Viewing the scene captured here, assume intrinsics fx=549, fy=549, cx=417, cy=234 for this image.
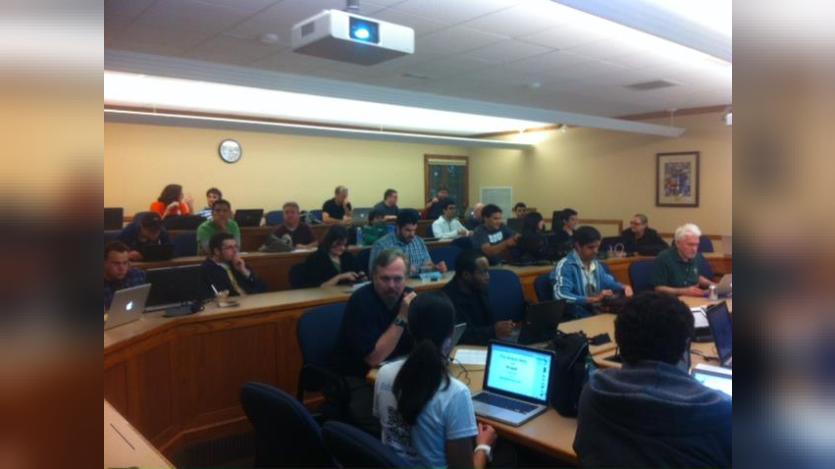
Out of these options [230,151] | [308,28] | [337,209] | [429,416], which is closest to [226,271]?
[308,28]

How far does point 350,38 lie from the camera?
2.84m

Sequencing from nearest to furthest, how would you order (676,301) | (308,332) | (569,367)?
(676,301), (569,367), (308,332)

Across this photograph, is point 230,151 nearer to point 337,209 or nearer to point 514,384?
point 337,209

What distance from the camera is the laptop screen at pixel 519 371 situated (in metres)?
2.10

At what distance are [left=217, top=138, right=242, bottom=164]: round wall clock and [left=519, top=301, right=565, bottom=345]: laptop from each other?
791cm

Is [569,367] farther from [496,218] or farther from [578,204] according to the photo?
[578,204]

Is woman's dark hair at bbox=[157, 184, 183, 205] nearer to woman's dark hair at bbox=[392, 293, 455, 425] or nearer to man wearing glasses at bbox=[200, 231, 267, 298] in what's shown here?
man wearing glasses at bbox=[200, 231, 267, 298]

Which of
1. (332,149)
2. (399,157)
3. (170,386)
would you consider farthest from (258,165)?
(170,386)

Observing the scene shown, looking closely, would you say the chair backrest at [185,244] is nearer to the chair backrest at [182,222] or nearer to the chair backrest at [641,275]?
the chair backrest at [182,222]

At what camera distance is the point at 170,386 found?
306cm

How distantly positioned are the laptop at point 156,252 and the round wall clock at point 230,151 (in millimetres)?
4680

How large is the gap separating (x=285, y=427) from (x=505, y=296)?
2.38 metres

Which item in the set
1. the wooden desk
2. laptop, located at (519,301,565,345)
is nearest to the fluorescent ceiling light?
laptop, located at (519,301,565,345)

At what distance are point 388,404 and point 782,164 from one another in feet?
5.36
